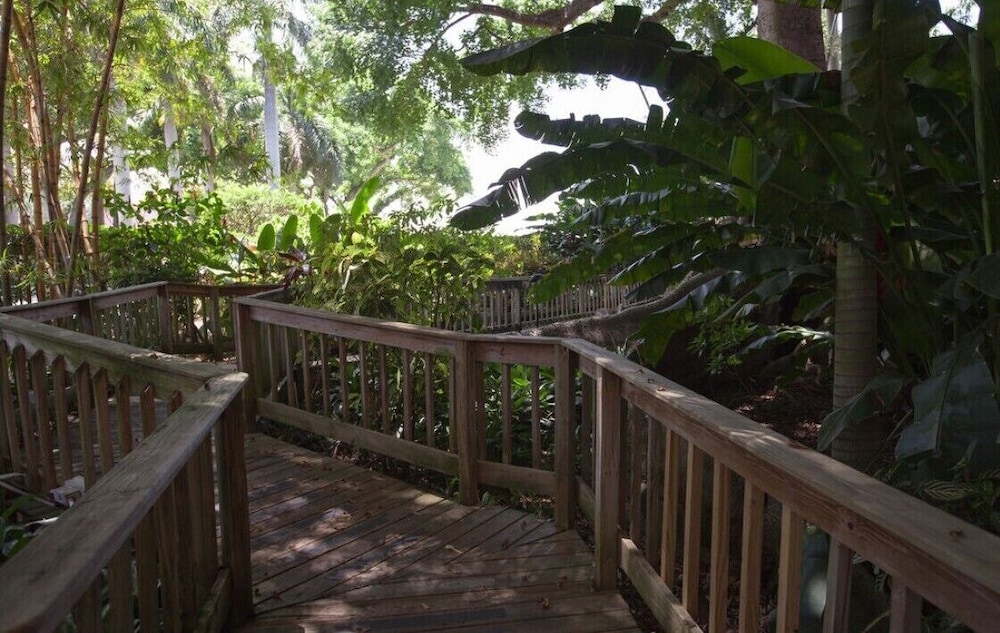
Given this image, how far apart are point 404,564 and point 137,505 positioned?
215cm

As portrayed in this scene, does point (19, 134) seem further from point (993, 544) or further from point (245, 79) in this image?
point (245, 79)

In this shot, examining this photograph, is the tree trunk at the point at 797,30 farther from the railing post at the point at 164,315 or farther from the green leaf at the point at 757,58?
the railing post at the point at 164,315

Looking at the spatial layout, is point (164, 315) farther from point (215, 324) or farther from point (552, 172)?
point (552, 172)

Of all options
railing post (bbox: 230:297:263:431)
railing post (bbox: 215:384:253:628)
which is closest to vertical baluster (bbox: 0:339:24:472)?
railing post (bbox: 230:297:263:431)

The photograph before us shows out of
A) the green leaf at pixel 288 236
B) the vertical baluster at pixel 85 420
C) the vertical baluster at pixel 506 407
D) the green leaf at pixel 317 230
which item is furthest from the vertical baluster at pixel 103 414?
the green leaf at pixel 288 236

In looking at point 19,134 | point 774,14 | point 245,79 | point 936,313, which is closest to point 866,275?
point 936,313

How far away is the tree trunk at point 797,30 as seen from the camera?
7.05 m

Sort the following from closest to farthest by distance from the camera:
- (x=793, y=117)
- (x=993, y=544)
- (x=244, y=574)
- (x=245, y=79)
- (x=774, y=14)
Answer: (x=993, y=544)
(x=793, y=117)
(x=244, y=574)
(x=774, y=14)
(x=245, y=79)

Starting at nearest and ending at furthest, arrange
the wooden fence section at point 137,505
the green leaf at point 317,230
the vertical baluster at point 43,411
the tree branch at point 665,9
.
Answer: the wooden fence section at point 137,505, the vertical baluster at point 43,411, the green leaf at point 317,230, the tree branch at point 665,9

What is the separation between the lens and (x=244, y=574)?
280 centimetres

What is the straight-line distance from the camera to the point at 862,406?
8.87ft

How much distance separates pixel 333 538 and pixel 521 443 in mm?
2216

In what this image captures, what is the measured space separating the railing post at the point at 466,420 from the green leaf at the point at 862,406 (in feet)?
6.03

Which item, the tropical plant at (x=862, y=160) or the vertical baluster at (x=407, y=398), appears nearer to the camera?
the tropical plant at (x=862, y=160)
